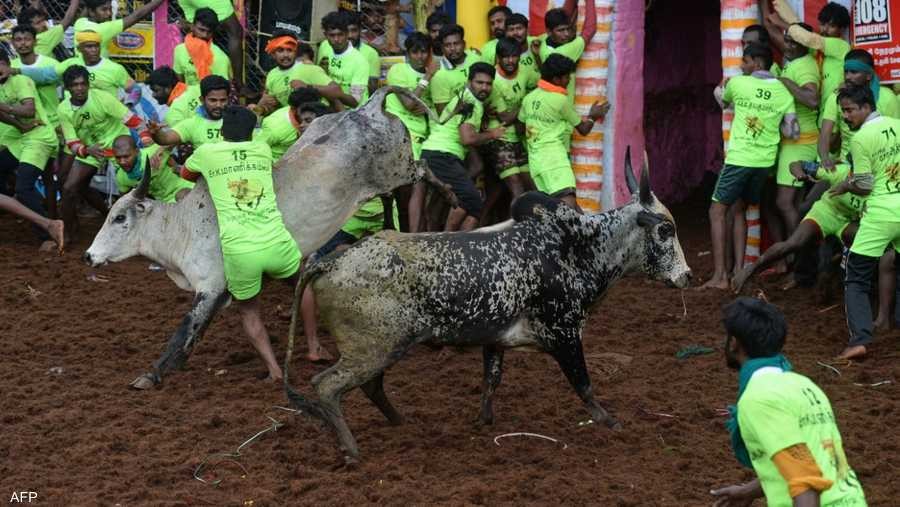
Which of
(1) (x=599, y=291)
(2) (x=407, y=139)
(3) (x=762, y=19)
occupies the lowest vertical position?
(1) (x=599, y=291)

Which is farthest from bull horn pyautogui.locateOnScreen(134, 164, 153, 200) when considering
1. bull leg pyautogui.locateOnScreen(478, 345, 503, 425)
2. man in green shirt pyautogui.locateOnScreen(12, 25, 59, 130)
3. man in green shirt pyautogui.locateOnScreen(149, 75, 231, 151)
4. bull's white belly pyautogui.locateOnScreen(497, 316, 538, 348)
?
man in green shirt pyautogui.locateOnScreen(12, 25, 59, 130)

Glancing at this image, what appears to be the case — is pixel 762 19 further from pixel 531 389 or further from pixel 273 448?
pixel 273 448

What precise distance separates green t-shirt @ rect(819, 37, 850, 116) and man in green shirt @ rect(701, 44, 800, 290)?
0.32 meters

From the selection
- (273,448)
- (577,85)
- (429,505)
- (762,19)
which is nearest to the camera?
(429,505)

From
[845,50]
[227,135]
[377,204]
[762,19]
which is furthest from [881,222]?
[227,135]

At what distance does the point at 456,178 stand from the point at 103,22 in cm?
401

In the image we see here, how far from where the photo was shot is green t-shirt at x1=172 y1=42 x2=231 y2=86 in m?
12.9

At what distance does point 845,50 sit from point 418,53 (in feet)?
11.9

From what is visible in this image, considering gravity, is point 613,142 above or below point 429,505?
above

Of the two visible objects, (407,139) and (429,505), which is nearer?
(429,505)

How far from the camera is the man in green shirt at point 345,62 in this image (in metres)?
12.3

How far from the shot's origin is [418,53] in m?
12.3

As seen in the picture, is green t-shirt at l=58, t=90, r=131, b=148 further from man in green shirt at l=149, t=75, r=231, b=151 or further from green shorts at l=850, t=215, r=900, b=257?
green shorts at l=850, t=215, r=900, b=257

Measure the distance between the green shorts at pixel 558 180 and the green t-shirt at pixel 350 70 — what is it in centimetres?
180
